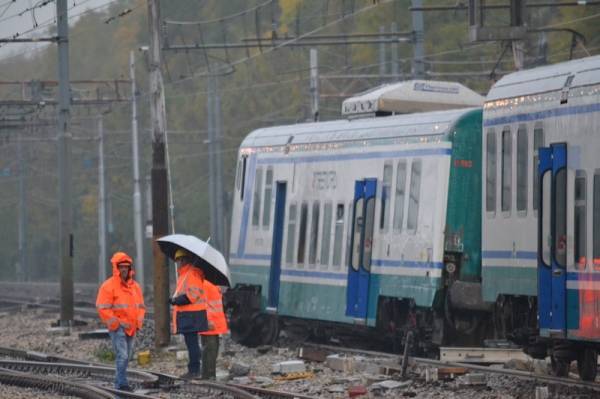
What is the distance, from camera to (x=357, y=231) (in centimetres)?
2417

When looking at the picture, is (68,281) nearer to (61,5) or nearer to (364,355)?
(61,5)

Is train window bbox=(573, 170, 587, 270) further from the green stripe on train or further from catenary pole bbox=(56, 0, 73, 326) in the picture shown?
catenary pole bbox=(56, 0, 73, 326)

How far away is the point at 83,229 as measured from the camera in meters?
87.3

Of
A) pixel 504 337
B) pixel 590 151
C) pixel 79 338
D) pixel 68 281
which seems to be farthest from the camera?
pixel 68 281

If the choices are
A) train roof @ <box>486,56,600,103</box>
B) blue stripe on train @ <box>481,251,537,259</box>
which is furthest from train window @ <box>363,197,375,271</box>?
train roof @ <box>486,56,600,103</box>

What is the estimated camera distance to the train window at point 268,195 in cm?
2689

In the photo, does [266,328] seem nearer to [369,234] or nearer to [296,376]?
[369,234]

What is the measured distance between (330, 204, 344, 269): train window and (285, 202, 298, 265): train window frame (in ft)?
4.62

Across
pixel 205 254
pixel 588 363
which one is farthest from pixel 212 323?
pixel 588 363

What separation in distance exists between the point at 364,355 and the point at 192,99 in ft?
201

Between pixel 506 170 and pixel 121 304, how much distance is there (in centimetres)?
478

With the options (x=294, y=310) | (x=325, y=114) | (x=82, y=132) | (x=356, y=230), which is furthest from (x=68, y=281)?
(x=82, y=132)

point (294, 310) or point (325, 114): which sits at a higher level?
point (325, 114)

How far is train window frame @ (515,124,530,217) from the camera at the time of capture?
18781 millimetres
